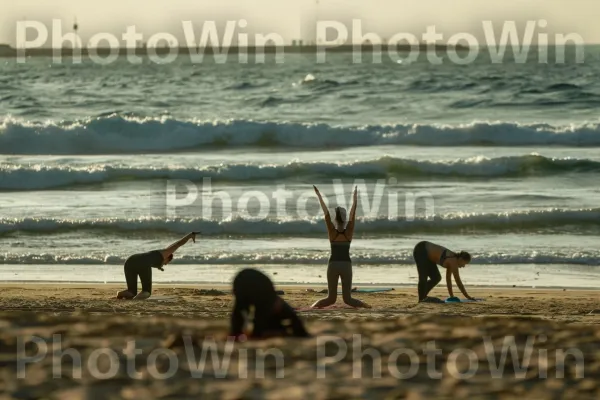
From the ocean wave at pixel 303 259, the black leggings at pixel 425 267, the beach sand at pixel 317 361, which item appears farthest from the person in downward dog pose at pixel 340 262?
the ocean wave at pixel 303 259

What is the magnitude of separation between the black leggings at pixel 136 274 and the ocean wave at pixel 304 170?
1333 centimetres

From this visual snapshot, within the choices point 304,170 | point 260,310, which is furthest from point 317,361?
point 304,170

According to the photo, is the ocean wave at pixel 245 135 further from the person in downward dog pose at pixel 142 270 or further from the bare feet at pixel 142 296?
the bare feet at pixel 142 296

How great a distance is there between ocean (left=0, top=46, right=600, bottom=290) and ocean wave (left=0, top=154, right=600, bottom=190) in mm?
70

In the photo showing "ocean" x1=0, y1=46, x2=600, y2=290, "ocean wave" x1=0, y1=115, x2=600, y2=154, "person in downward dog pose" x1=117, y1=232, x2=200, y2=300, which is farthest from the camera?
"ocean wave" x1=0, y1=115, x2=600, y2=154

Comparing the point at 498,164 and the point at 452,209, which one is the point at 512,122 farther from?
the point at 452,209

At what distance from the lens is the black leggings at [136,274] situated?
41.3 ft

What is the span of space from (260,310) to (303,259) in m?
8.72

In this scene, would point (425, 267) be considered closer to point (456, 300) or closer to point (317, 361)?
point (456, 300)

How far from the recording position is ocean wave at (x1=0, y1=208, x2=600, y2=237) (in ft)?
61.6

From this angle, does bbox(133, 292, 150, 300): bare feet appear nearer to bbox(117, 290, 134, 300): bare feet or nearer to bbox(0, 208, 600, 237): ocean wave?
bbox(117, 290, 134, 300): bare feet

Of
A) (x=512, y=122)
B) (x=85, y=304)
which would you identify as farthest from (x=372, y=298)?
(x=512, y=122)

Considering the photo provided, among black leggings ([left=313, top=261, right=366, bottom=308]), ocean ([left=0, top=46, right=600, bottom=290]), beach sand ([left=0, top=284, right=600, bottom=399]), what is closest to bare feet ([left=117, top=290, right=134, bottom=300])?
ocean ([left=0, top=46, right=600, bottom=290])

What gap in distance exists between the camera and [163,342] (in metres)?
7.00
